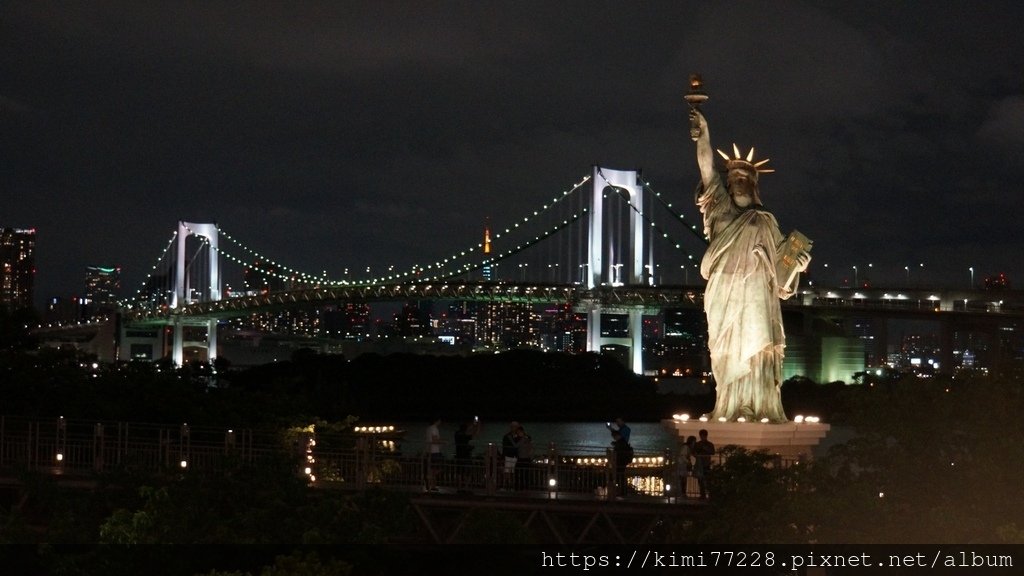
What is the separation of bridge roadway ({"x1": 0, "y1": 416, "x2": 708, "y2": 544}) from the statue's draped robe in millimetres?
1186

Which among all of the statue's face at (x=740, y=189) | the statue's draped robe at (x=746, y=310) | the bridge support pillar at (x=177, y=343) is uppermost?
the bridge support pillar at (x=177, y=343)

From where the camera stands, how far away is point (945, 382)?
12820 millimetres

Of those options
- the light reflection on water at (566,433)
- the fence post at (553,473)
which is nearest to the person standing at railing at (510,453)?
the fence post at (553,473)

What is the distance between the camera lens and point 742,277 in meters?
16.7

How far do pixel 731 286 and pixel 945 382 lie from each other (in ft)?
13.8

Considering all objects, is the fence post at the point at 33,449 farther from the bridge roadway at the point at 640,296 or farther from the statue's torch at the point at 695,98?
the bridge roadway at the point at 640,296

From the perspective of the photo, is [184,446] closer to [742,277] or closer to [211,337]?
[742,277]

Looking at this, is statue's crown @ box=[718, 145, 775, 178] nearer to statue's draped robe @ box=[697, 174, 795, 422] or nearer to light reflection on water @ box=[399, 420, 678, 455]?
statue's draped robe @ box=[697, 174, 795, 422]

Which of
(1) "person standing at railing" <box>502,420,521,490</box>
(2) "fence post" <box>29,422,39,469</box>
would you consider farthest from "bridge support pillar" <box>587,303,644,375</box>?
(1) "person standing at railing" <box>502,420,521,490</box>

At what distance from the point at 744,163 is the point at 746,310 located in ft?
5.52

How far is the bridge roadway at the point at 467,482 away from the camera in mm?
15180

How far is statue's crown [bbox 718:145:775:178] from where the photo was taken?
17.0 meters

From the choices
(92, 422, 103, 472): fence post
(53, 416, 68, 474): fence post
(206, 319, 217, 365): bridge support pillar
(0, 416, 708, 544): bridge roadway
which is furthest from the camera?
(206, 319, 217, 365): bridge support pillar

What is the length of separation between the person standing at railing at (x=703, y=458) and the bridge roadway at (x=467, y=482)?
18 centimetres
